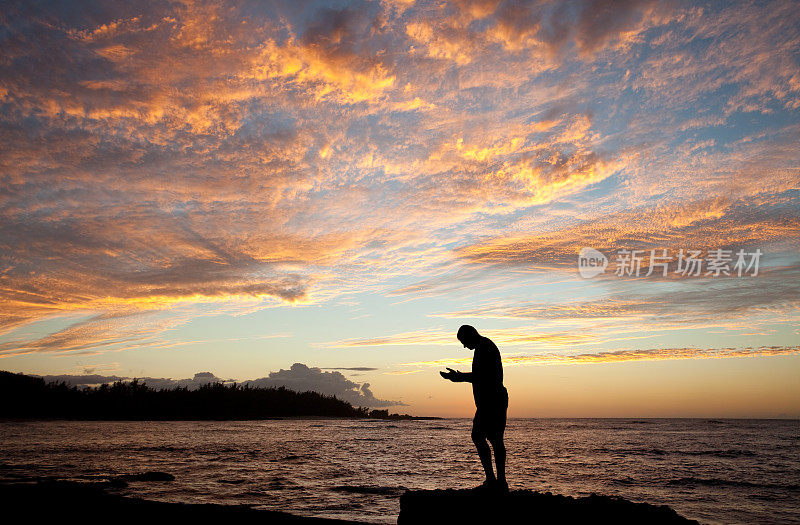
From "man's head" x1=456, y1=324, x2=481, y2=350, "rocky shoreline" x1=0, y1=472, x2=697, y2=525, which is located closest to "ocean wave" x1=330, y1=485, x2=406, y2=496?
"rocky shoreline" x1=0, y1=472, x2=697, y2=525

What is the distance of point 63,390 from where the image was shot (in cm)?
10906

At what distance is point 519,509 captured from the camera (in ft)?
23.0

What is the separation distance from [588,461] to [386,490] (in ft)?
52.5

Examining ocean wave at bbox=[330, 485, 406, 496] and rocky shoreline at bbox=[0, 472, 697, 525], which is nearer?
rocky shoreline at bbox=[0, 472, 697, 525]

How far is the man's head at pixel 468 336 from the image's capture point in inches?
329

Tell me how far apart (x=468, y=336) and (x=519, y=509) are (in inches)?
111

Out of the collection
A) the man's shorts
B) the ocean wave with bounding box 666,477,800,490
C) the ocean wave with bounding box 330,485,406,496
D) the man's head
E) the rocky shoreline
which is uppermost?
the man's head

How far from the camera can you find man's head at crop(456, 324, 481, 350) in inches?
329

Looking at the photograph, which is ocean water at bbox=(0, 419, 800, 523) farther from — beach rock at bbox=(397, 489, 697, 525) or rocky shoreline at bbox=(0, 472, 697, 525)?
beach rock at bbox=(397, 489, 697, 525)

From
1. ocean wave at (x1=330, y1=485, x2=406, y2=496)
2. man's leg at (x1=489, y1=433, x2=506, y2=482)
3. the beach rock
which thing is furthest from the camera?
ocean wave at (x1=330, y1=485, x2=406, y2=496)

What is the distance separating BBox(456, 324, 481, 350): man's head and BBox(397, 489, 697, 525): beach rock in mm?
2438

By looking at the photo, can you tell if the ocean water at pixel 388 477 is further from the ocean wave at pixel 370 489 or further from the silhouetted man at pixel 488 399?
the silhouetted man at pixel 488 399

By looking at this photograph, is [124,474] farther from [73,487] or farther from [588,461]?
[588,461]

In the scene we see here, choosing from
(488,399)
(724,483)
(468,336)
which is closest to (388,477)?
(488,399)
